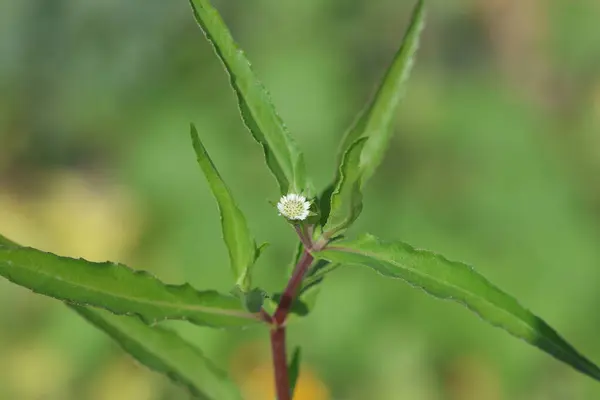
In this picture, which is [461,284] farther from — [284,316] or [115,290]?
[115,290]

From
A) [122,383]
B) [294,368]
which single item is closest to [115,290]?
[294,368]

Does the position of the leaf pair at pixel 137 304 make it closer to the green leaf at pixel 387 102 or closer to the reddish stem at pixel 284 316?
the reddish stem at pixel 284 316

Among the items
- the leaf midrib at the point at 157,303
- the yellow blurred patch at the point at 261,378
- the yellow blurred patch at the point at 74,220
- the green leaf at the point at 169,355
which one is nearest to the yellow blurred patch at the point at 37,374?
the yellow blurred patch at the point at 74,220

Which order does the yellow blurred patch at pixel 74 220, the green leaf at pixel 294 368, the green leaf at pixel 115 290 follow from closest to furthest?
the green leaf at pixel 115 290 → the green leaf at pixel 294 368 → the yellow blurred patch at pixel 74 220

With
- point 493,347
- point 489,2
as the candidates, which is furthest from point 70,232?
point 489,2

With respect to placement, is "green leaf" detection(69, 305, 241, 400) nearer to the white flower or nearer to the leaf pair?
the leaf pair

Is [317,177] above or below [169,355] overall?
below
